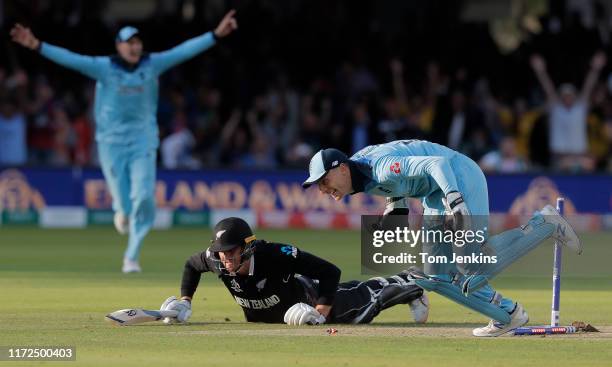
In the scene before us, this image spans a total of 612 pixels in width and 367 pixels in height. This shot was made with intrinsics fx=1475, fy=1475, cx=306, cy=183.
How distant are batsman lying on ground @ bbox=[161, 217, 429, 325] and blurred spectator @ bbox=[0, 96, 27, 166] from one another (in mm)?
13665

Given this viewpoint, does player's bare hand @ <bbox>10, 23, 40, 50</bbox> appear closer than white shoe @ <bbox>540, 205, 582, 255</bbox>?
No

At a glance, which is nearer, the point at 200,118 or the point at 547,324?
the point at 547,324

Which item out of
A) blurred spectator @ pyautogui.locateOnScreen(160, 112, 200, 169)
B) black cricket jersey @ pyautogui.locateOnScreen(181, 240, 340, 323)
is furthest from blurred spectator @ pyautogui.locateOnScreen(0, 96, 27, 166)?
black cricket jersey @ pyautogui.locateOnScreen(181, 240, 340, 323)

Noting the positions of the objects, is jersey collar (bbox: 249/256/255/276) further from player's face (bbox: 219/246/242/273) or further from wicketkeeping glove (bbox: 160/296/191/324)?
wicketkeeping glove (bbox: 160/296/191/324)

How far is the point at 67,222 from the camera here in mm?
23828

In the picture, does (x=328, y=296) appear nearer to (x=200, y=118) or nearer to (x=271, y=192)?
(x=271, y=192)

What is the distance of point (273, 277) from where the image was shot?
10.7 meters

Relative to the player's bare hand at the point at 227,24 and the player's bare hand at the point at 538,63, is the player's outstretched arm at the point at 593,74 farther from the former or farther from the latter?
the player's bare hand at the point at 227,24

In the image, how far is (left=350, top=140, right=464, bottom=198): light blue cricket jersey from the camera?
382 inches

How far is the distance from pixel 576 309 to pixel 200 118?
45.9 ft

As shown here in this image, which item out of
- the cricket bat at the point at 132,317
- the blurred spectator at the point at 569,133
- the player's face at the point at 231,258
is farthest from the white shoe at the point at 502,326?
the blurred spectator at the point at 569,133

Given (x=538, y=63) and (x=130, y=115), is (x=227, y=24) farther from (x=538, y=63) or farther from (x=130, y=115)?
(x=538, y=63)

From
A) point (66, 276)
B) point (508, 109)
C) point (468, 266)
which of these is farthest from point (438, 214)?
point (508, 109)

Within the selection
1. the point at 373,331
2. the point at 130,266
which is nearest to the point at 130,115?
the point at 130,266
